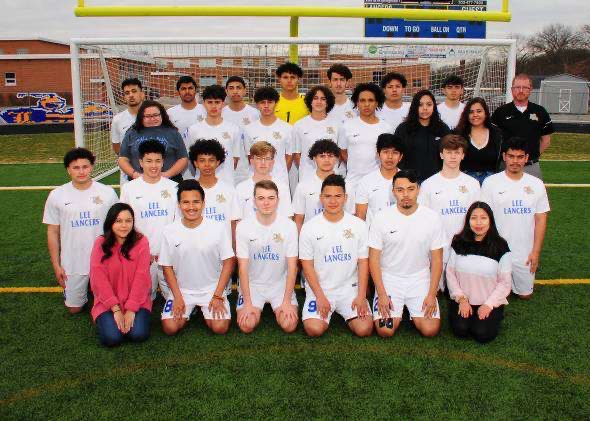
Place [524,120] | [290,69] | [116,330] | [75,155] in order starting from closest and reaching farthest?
[116,330] → [75,155] → [524,120] → [290,69]

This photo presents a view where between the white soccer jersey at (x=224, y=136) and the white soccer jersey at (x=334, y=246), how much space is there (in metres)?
1.64

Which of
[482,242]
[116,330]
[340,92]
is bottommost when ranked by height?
[116,330]

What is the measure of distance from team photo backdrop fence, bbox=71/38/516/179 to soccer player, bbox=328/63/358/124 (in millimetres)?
916

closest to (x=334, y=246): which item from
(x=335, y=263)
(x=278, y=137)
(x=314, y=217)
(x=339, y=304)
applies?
(x=335, y=263)

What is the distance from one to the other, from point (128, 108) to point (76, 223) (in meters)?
1.62

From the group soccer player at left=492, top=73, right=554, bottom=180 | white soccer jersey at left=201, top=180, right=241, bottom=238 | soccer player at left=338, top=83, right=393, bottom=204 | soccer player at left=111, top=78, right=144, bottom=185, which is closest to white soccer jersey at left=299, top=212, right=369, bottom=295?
white soccer jersey at left=201, top=180, right=241, bottom=238

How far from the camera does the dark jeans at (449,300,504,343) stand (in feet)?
12.9

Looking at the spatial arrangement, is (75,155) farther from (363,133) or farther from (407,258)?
(407,258)

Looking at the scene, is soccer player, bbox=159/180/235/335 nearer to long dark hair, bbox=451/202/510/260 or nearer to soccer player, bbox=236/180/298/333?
soccer player, bbox=236/180/298/333

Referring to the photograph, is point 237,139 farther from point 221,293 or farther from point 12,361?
point 12,361

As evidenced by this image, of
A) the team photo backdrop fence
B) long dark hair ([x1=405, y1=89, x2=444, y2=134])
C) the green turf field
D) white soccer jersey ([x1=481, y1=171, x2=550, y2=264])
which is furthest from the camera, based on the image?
the team photo backdrop fence

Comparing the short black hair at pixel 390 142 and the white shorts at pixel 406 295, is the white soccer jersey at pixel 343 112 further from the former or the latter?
the white shorts at pixel 406 295

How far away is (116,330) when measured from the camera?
155 inches

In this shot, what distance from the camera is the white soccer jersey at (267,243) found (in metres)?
4.27
